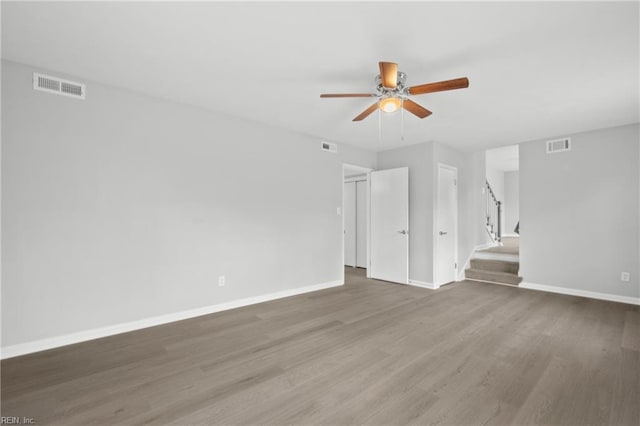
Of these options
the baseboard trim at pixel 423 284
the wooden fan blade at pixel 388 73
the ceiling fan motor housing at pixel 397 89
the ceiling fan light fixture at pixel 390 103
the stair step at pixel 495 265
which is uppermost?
the ceiling fan motor housing at pixel 397 89

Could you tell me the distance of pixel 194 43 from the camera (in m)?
2.34

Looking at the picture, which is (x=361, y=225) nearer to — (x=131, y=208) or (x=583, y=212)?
(x=583, y=212)

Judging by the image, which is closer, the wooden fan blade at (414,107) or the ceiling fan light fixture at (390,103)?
the ceiling fan light fixture at (390,103)

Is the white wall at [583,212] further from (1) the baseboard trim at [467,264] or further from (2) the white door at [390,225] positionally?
(2) the white door at [390,225]

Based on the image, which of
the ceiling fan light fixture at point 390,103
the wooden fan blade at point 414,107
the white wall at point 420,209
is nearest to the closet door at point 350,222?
the white wall at point 420,209

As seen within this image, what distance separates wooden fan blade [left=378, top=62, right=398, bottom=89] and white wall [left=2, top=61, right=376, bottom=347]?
2392mm

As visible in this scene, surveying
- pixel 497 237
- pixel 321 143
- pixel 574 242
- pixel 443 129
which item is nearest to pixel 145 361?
pixel 321 143

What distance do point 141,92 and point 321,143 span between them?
8.90 feet

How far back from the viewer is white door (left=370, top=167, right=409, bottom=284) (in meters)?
5.37

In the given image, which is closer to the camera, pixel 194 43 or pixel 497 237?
pixel 194 43

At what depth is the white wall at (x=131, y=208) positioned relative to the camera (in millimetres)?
2643

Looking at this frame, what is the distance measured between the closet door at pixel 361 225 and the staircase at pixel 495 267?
7.30ft

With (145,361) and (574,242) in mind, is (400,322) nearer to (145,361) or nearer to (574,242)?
(145,361)

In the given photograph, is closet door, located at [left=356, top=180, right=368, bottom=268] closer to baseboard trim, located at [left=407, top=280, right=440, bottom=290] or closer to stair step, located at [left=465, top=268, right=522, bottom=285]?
baseboard trim, located at [left=407, top=280, right=440, bottom=290]
